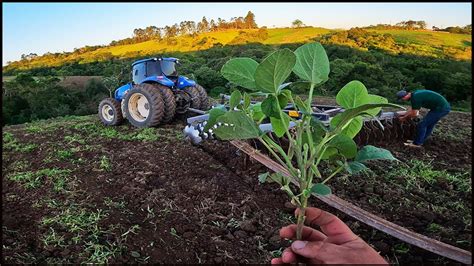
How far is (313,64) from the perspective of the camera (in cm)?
108

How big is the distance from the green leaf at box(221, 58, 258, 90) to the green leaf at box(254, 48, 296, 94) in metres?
0.07

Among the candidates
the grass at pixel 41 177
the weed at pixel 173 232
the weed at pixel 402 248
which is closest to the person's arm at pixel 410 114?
the weed at pixel 402 248

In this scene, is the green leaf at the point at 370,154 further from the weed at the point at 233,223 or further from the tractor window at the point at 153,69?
the tractor window at the point at 153,69

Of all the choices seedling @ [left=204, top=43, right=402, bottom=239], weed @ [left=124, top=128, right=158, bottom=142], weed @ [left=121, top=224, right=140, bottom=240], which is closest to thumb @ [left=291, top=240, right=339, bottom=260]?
seedling @ [left=204, top=43, right=402, bottom=239]

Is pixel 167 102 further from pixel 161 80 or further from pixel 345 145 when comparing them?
pixel 345 145

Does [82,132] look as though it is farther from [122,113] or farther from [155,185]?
[155,185]

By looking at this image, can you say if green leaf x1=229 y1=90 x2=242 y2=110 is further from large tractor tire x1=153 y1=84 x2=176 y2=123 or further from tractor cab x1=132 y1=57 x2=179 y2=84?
tractor cab x1=132 y1=57 x2=179 y2=84

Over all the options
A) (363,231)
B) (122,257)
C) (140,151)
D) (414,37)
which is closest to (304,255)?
(122,257)

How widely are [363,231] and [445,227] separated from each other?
0.64m

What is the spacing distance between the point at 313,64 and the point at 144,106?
17.3ft

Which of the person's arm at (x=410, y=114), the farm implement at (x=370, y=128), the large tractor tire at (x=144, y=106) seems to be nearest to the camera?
the farm implement at (x=370, y=128)

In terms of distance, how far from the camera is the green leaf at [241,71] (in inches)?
41.9

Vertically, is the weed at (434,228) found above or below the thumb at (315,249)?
below

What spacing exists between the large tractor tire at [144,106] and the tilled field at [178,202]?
0.87 metres
